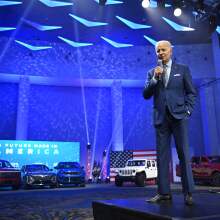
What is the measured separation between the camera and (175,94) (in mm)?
2609

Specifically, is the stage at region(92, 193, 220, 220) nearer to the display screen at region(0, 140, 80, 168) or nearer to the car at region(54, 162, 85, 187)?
the car at region(54, 162, 85, 187)

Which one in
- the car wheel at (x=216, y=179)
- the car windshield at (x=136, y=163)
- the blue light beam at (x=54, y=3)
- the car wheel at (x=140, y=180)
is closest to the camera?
the car wheel at (x=216, y=179)

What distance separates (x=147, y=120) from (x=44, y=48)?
8.23 m

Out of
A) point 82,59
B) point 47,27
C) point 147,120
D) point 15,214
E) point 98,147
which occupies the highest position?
point 47,27

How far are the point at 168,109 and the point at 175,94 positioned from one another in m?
0.15

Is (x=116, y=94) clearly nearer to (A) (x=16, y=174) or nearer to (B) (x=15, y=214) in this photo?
(A) (x=16, y=174)

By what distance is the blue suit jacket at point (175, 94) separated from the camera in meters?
2.58

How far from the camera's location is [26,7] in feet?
49.0

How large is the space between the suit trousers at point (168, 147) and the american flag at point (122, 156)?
14299 mm

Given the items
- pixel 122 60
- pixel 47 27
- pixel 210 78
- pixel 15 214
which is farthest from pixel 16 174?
pixel 210 78

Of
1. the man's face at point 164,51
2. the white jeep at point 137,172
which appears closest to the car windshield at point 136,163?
the white jeep at point 137,172

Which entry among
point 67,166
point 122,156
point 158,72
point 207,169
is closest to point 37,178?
point 67,166

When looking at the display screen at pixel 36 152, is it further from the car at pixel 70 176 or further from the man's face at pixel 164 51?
the man's face at pixel 164 51

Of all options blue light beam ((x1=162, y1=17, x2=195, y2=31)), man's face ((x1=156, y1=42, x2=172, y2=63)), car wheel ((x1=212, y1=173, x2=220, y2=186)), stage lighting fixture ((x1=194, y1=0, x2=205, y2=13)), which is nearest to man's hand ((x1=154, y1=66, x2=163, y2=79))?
man's face ((x1=156, y1=42, x2=172, y2=63))
